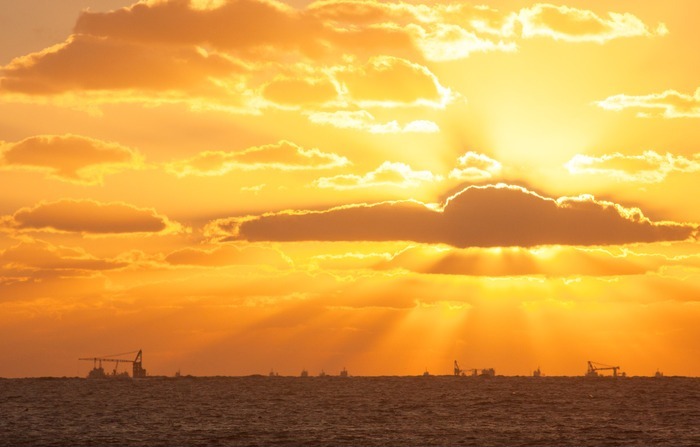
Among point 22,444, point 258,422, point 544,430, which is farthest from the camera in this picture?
point 258,422

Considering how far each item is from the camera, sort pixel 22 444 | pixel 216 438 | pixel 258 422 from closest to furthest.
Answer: pixel 22 444 < pixel 216 438 < pixel 258 422

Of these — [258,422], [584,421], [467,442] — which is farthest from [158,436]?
[584,421]

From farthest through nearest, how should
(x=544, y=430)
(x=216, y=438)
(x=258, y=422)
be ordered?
(x=258, y=422) → (x=544, y=430) → (x=216, y=438)

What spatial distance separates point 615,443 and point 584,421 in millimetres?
44404

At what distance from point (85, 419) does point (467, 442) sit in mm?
81814

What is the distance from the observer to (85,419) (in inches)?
7653

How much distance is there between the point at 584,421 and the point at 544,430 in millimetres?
25049

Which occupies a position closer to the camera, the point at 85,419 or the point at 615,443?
the point at 615,443

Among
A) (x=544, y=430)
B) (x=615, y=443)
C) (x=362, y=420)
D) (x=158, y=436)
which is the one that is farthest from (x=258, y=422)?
(x=615, y=443)

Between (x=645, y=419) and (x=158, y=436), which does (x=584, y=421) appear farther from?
(x=158, y=436)

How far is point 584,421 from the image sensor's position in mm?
186750

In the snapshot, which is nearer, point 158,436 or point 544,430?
point 158,436

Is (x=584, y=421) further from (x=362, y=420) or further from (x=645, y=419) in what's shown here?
(x=362, y=420)

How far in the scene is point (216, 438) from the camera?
149250mm
